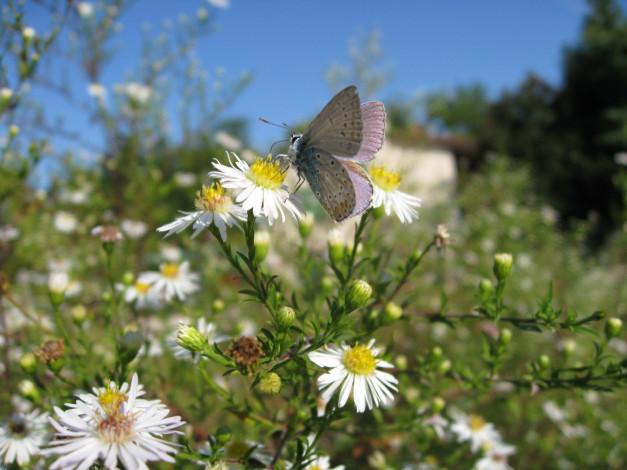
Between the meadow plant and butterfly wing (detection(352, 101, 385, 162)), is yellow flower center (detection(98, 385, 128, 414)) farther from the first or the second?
butterfly wing (detection(352, 101, 385, 162))

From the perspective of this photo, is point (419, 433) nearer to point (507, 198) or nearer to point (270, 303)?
point (270, 303)

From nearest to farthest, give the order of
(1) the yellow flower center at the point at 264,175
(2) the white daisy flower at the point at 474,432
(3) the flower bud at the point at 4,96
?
(1) the yellow flower center at the point at 264,175 < (3) the flower bud at the point at 4,96 < (2) the white daisy flower at the point at 474,432

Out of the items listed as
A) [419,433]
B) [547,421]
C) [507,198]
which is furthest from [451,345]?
[507,198]

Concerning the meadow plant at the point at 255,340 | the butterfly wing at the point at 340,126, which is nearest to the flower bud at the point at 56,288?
the meadow plant at the point at 255,340

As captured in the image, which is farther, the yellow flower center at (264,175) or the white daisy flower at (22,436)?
the white daisy flower at (22,436)

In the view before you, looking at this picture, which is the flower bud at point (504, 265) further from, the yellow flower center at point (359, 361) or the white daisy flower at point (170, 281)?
the white daisy flower at point (170, 281)

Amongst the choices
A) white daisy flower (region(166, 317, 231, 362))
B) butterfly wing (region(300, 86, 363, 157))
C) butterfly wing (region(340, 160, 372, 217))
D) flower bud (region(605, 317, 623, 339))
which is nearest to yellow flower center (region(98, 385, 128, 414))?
white daisy flower (region(166, 317, 231, 362))
